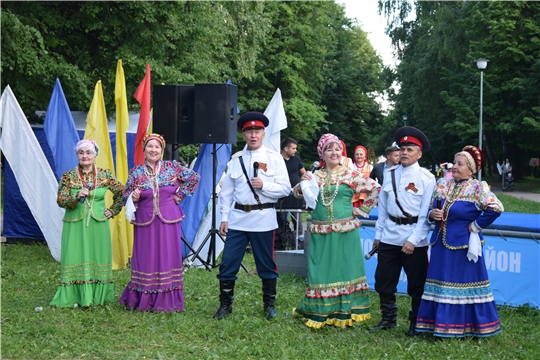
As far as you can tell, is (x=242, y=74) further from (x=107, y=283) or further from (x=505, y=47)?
(x=505, y=47)

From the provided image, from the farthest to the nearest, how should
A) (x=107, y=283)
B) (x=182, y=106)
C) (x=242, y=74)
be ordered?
(x=242, y=74)
(x=182, y=106)
(x=107, y=283)

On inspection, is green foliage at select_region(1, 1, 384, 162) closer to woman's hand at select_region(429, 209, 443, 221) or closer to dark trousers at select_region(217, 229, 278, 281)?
dark trousers at select_region(217, 229, 278, 281)

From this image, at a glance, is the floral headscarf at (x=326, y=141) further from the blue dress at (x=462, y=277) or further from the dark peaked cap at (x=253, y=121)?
the blue dress at (x=462, y=277)

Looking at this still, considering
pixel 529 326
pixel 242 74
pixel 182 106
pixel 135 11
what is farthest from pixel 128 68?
pixel 529 326

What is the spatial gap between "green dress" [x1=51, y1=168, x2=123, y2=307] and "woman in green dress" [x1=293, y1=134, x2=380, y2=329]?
90.5 inches

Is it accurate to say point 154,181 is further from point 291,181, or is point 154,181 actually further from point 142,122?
point 291,181

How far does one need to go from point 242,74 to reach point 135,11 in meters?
5.72

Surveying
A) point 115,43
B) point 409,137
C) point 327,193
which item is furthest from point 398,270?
point 115,43

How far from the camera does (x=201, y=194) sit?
33.4 ft

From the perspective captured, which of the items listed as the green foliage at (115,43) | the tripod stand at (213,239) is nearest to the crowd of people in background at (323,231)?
the tripod stand at (213,239)

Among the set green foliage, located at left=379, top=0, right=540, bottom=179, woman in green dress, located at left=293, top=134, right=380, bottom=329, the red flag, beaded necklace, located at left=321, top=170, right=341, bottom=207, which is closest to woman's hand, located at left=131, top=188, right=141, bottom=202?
woman in green dress, located at left=293, top=134, right=380, bottom=329

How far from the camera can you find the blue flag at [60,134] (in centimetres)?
987

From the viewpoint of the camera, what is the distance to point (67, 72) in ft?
48.7

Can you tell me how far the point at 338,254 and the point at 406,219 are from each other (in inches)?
28.8
